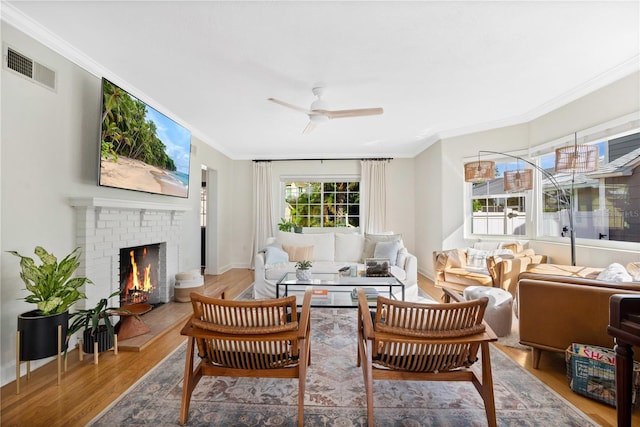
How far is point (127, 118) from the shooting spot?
2834 millimetres

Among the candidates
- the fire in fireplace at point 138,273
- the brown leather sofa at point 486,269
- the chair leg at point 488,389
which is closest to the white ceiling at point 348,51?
the fire in fireplace at point 138,273

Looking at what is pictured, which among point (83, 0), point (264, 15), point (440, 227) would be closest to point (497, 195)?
point (440, 227)

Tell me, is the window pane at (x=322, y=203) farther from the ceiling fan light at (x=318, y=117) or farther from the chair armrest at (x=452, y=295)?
the chair armrest at (x=452, y=295)

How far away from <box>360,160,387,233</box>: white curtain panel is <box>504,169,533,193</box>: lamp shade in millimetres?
2618

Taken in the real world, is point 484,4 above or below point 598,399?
above

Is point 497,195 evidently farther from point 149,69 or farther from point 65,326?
point 65,326

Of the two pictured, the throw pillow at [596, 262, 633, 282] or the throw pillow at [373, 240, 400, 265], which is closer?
the throw pillow at [596, 262, 633, 282]

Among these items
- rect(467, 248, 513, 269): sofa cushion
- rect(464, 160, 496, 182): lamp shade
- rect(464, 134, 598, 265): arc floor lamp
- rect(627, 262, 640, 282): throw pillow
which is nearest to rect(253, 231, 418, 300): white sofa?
rect(467, 248, 513, 269): sofa cushion

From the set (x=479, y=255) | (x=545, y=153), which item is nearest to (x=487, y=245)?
(x=479, y=255)

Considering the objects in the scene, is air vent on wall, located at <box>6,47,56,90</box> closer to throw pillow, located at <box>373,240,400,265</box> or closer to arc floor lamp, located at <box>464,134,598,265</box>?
throw pillow, located at <box>373,240,400,265</box>

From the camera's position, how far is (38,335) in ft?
6.48

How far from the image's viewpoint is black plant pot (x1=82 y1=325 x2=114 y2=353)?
240 cm

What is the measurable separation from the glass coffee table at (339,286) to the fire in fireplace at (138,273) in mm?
1685

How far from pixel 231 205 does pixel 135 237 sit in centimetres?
319
